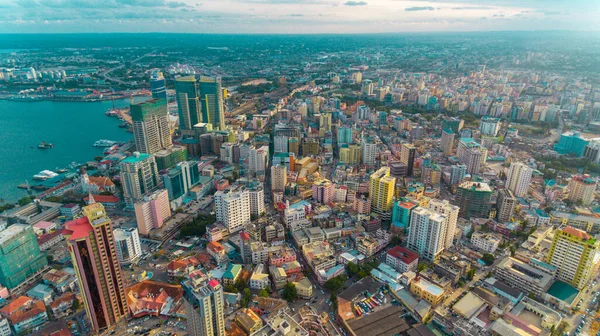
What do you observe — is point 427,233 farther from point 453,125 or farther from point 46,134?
point 46,134

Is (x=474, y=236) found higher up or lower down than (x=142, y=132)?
lower down

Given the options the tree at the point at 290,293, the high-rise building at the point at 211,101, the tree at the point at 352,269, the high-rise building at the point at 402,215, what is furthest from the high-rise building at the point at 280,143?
the tree at the point at 290,293

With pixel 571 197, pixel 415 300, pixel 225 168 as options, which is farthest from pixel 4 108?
pixel 571 197

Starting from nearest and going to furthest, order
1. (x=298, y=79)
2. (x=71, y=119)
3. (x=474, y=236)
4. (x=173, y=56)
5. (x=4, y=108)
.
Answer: (x=474, y=236), (x=71, y=119), (x=4, y=108), (x=298, y=79), (x=173, y=56)

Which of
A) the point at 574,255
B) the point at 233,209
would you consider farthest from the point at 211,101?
the point at 574,255

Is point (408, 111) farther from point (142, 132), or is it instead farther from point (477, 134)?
point (142, 132)

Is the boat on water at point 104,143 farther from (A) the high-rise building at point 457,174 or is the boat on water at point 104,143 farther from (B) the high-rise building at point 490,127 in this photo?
(B) the high-rise building at point 490,127

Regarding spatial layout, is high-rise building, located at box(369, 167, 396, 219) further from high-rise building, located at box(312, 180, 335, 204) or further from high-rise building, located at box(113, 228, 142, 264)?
high-rise building, located at box(113, 228, 142, 264)

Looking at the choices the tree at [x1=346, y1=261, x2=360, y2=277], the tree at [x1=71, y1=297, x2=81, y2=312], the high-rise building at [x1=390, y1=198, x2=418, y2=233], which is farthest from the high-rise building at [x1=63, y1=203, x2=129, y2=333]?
the high-rise building at [x1=390, y1=198, x2=418, y2=233]
